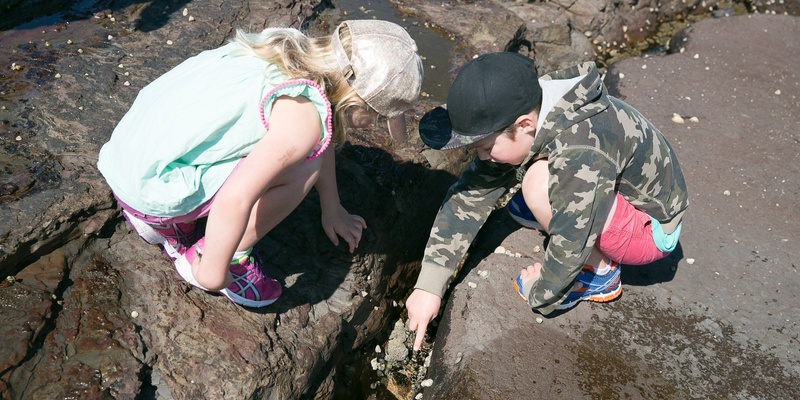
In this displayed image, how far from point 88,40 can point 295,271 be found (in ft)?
5.80

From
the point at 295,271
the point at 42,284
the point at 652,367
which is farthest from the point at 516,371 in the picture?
the point at 42,284

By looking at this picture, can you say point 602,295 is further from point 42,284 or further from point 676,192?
point 42,284

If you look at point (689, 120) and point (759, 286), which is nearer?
point (759, 286)

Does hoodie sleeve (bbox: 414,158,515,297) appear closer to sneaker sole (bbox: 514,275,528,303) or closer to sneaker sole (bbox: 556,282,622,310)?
sneaker sole (bbox: 514,275,528,303)

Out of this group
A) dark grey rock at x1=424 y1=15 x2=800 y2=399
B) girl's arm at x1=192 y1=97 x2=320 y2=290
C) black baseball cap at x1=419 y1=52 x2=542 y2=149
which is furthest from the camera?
dark grey rock at x1=424 y1=15 x2=800 y2=399

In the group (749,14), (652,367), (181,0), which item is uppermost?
(181,0)

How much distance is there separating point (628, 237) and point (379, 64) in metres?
1.18

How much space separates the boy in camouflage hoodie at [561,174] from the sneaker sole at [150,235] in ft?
3.01

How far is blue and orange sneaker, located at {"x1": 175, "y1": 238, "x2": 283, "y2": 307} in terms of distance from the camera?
2471 mm

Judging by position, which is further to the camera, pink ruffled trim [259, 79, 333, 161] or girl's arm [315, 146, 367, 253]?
girl's arm [315, 146, 367, 253]

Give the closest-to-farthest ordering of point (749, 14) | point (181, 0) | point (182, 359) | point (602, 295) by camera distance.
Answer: point (182, 359) < point (602, 295) < point (181, 0) < point (749, 14)

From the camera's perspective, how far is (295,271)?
110 inches

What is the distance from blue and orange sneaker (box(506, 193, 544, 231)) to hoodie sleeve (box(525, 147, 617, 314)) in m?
0.64

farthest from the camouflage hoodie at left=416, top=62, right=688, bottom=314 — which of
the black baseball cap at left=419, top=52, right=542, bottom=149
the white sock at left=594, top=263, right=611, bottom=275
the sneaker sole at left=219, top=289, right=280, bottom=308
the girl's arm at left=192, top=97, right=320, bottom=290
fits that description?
the girl's arm at left=192, top=97, right=320, bottom=290
